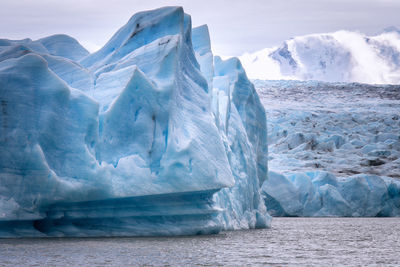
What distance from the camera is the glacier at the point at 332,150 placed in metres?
23.2

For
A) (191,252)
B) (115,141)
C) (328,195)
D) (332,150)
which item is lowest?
(332,150)

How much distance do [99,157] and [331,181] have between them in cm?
1542

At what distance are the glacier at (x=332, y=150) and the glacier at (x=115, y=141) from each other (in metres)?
10.1

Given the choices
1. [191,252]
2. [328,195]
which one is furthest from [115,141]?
[328,195]

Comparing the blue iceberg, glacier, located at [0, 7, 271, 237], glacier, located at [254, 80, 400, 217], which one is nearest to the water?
glacier, located at [0, 7, 271, 237]

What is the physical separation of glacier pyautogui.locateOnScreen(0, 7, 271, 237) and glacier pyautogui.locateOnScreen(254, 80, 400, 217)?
33.2 ft

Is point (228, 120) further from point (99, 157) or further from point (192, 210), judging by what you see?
point (99, 157)

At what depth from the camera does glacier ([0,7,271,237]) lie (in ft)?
31.9

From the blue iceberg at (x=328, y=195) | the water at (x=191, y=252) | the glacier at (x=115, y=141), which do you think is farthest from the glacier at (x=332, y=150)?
the water at (x=191, y=252)

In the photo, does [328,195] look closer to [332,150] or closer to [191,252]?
[332,150]

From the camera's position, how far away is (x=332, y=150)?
35.0m

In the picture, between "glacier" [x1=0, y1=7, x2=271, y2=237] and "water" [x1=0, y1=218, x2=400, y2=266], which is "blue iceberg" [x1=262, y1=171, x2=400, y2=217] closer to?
"glacier" [x1=0, y1=7, x2=271, y2=237]

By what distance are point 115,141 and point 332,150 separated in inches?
1023

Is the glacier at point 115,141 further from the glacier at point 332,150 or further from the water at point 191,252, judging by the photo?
the glacier at point 332,150
